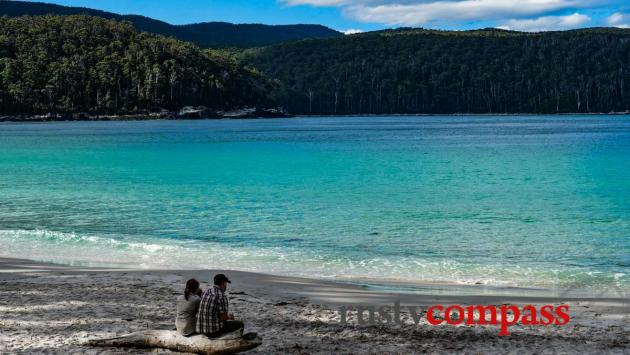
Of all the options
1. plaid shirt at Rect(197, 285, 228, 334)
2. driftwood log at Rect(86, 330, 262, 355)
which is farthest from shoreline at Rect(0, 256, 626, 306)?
plaid shirt at Rect(197, 285, 228, 334)

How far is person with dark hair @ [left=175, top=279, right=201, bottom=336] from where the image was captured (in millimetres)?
8922

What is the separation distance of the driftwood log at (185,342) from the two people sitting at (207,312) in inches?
3.6

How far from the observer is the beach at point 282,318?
30.0 ft

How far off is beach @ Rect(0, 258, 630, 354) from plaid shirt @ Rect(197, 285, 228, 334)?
640 mm

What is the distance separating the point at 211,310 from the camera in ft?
28.8

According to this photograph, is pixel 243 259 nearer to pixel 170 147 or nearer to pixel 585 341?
pixel 585 341

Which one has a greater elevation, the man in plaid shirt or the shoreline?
the man in plaid shirt

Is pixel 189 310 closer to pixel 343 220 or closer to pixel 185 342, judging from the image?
pixel 185 342

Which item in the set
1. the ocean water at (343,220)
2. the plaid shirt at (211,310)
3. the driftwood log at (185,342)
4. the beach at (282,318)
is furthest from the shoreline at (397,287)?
the plaid shirt at (211,310)

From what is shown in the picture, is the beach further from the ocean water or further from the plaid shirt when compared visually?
the ocean water

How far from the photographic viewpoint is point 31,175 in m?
44.9

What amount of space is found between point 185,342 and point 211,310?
593 mm

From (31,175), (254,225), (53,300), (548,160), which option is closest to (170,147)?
→ (31,175)

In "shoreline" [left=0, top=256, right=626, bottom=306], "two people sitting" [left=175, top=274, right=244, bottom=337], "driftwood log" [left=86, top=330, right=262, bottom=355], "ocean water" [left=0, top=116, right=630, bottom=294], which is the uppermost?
"two people sitting" [left=175, top=274, right=244, bottom=337]
